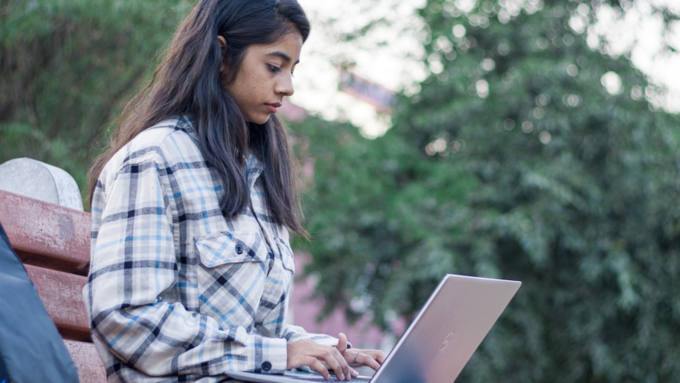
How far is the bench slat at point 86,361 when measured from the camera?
2098 millimetres

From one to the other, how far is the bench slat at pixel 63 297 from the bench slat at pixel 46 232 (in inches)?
2.5

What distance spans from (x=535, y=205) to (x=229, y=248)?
6.48 meters

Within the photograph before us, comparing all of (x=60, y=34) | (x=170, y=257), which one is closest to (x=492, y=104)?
(x=60, y=34)

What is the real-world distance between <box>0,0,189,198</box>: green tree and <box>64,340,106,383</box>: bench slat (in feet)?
8.60

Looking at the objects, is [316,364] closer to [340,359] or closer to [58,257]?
[340,359]

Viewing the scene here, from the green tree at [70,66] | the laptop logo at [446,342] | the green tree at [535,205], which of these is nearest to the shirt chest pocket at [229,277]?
the laptop logo at [446,342]

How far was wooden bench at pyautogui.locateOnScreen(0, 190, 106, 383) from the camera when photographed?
6.79ft

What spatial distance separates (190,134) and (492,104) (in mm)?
7077

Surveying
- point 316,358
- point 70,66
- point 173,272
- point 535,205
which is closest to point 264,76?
point 173,272

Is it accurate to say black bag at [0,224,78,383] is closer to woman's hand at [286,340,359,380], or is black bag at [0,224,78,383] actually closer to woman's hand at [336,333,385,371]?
woman's hand at [286,340,359,380]

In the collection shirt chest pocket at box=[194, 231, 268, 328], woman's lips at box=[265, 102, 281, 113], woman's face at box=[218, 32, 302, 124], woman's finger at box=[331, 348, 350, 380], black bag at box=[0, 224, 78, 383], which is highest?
woman's face at box=[218, 32, 302, 124]

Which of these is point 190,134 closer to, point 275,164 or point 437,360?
point 275,164

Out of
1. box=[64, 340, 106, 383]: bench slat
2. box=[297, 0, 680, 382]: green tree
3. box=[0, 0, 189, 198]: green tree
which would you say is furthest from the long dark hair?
box=[297, 0, 680, 382]: green tree

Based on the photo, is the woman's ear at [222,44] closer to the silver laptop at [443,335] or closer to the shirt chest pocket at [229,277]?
the shirt chest pocket at [229,277]
